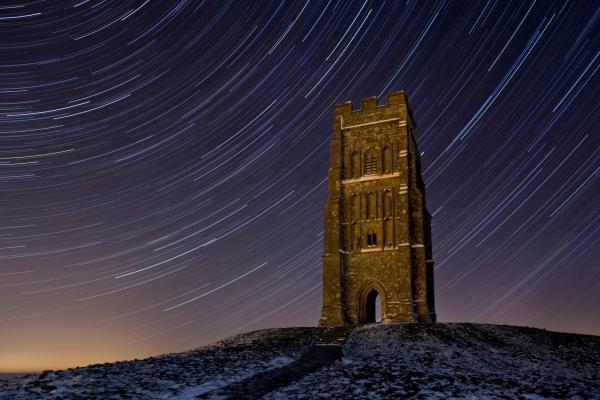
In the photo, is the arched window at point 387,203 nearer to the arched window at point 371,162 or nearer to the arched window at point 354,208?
the arched window at point 354,208

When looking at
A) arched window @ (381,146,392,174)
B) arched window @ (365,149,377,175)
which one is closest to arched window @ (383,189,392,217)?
arched window @ (381,146,392,174)

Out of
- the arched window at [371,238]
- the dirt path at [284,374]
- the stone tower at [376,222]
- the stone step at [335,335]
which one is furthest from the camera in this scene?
the arched window at [371,238]

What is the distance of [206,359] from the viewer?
16.8 m

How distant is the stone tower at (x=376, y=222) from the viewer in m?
32.0

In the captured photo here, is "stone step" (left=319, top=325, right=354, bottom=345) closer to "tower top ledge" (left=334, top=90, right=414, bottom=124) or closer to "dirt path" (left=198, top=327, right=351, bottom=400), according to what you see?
"dirt path" (left=198, top=327, right=351, bottom=400)

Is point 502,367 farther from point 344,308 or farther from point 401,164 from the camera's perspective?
point 401,164

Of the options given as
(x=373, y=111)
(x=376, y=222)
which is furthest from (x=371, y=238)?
(x=373, y=111)

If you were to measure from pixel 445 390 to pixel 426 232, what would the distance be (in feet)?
74.6

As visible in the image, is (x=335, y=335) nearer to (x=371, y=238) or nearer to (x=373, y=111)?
(x=371, y=238)

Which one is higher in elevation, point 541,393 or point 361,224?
point 361,224

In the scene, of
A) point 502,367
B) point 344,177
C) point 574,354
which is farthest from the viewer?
point 344,177

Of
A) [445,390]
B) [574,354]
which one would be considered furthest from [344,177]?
[445,390]

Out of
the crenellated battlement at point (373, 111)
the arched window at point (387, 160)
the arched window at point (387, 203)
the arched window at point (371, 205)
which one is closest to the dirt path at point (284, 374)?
the arched window at point (371, 205)

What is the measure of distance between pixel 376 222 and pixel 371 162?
4.94 meters
